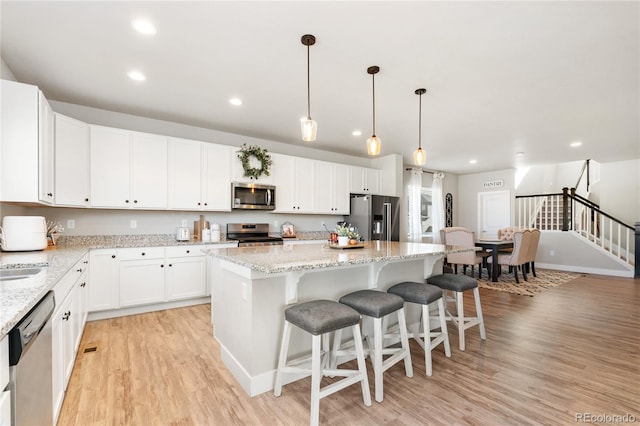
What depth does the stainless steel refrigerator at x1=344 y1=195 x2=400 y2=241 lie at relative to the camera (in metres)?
5.53

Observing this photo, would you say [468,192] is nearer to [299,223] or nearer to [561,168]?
[561,168]

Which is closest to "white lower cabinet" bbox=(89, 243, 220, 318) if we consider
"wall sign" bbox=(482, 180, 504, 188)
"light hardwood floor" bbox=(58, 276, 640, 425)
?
"light hardwood floor" bbox=(58, 276, 640, 425)

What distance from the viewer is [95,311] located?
3404 mm

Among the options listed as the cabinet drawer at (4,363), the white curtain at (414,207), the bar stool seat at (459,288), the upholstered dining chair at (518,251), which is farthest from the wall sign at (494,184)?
the cabinet drawer at (4,363)

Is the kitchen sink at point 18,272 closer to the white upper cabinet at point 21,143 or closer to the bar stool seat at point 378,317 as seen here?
the white upper cabinet at point 21,143

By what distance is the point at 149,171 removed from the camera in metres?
3.86

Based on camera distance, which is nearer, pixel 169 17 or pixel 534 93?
pixel 169 17

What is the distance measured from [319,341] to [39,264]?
1883mm

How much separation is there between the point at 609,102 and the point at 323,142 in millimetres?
3768

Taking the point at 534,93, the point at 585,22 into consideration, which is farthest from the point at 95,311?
the point at 534,93

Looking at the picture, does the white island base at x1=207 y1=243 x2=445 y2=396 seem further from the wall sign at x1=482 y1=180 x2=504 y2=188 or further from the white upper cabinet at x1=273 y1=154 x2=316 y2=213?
the wall sign at x1=482 y1=180 x2=504 y2=188

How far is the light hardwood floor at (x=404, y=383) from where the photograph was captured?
70.7 inches

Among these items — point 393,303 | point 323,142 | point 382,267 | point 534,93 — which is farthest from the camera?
point 323,142

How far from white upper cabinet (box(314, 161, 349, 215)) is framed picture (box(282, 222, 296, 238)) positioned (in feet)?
1.72
